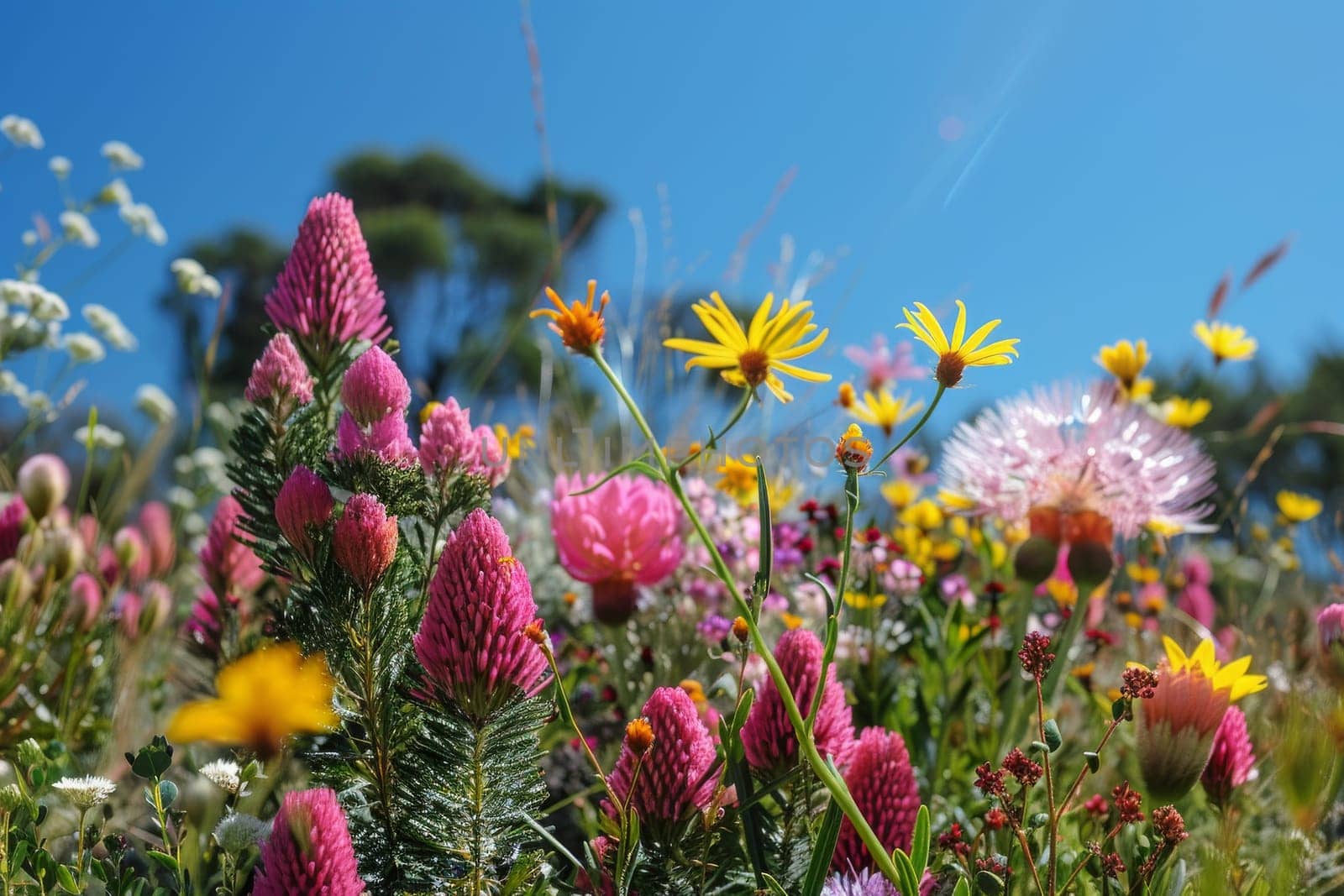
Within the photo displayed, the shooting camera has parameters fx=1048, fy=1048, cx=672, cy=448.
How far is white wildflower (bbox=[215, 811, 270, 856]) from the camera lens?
3.02 feet

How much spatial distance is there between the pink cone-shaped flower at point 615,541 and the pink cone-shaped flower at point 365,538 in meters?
0.70

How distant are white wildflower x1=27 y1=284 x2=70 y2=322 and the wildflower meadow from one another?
17cm

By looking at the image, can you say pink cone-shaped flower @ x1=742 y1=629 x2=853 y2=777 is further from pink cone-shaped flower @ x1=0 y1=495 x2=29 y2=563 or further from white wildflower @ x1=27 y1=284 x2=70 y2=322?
white wildflower @ x1=27 y1=284 x2=70 y2=322

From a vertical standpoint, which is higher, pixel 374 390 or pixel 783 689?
pixel 374 390

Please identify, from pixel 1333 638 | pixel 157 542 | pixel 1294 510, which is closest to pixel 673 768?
pixel 1333 638

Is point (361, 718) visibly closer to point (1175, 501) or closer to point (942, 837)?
point (942, 837)

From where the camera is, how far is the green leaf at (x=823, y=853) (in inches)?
34.5

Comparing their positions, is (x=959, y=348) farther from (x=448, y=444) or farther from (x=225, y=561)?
(x=225, y=561)

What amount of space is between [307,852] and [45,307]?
91.6 inches

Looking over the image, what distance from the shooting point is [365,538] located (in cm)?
91

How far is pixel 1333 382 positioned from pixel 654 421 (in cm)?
1897

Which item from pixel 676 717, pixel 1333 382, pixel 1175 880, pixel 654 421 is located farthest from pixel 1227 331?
pixel 1333 382

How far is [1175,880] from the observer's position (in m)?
1.06

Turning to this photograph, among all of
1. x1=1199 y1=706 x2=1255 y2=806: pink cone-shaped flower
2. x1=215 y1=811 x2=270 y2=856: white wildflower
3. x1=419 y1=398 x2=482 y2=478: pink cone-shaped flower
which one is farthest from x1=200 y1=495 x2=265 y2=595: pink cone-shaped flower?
x1=1199 y1=706 x2=1255 y2=806: pink cone-shaped flower
